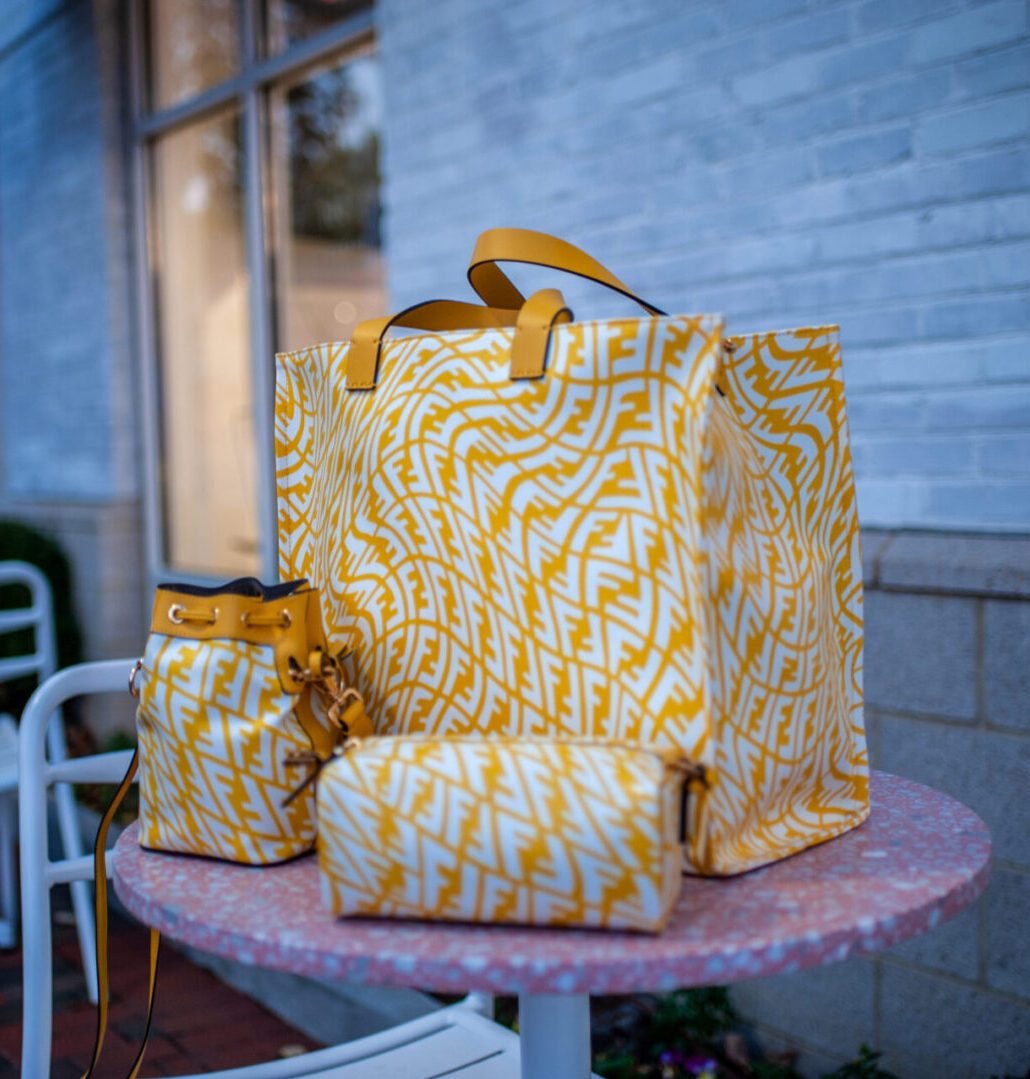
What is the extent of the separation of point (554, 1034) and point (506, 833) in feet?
1.15

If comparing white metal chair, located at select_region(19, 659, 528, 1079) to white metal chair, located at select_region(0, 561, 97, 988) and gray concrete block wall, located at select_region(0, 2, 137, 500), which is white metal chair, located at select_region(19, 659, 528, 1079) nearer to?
white metal chair, located at select_region(0, 561, 97, 988)

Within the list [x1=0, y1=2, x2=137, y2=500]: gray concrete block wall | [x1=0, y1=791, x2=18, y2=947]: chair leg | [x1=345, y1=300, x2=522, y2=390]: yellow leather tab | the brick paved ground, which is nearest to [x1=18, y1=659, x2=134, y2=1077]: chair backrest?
[x1=345, y1=300, x2=522, y2=390]: yellow leather tab

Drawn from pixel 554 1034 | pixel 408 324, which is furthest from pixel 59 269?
pixel 554 1034

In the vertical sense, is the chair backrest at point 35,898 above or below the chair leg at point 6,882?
above

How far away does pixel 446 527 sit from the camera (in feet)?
3.26

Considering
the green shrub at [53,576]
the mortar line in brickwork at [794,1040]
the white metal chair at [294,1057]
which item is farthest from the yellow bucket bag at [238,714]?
the green shrub at [53,576]

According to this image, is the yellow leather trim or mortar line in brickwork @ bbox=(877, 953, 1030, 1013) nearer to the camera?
the yellow leather trim

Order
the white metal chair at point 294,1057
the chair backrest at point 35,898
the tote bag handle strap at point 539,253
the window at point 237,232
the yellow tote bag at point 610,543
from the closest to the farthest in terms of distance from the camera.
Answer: the yellow tote bag at point 610,543 → the tote bag handle strap at point 539,253 → the white metal chair at point 294,1057 → the chair backrest at point 35,898 → the window at point 237,232

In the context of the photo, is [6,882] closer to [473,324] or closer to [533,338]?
[473,324]

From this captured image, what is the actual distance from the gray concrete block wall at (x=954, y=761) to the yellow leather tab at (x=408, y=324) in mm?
1042

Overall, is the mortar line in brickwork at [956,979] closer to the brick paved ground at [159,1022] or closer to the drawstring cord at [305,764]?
the brick paved ground at [159,1022]

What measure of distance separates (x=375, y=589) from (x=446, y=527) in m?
0.10

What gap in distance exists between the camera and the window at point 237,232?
427cm

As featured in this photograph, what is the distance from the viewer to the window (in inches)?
168
